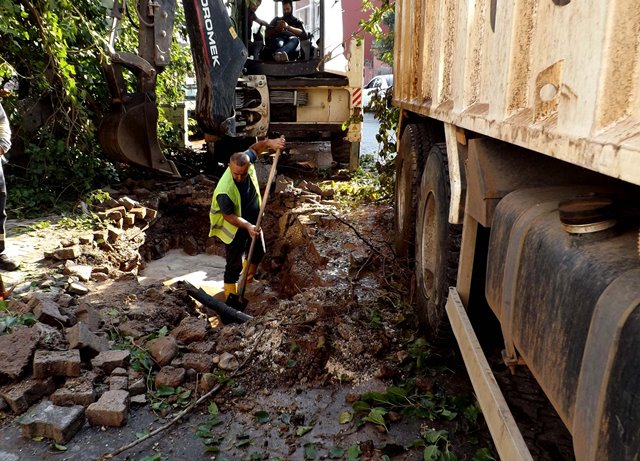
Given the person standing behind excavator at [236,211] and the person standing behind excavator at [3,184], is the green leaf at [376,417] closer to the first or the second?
the person standing behind excavator at [236,211]

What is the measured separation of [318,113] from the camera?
8.41 m

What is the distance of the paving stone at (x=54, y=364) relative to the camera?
10.00 ft

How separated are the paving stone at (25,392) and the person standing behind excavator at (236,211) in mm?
2387

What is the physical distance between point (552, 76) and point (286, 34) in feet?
24.0

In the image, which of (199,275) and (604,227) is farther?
(199,275)

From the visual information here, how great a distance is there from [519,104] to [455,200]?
2.71 ft

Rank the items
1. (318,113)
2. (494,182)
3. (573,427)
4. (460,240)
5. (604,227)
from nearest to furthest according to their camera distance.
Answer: (573,427)
(604,227)
(494,182)
(460,240)
(318,113)

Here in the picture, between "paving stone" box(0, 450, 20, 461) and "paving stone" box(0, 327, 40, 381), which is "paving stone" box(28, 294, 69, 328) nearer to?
"paving stone" box(0, 327, 40, 381)

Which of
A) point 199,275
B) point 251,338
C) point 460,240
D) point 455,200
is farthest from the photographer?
point 199,275

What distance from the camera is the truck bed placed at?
1.14 m

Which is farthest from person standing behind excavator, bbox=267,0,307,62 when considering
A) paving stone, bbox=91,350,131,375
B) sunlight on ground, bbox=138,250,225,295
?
paving stone, bbox=91,350,131,375

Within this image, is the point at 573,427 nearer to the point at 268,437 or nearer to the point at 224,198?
the point at 268,437

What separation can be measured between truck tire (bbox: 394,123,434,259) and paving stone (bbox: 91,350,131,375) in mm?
2348

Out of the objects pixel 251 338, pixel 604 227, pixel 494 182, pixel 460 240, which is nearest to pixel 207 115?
pixel 251 338
